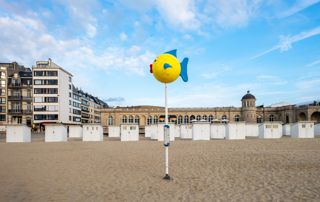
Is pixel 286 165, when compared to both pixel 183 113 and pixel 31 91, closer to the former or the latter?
pixel 31 91

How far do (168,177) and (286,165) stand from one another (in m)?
6.05

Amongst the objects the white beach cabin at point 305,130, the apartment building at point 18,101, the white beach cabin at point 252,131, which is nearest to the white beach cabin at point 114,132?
the white beach cabin at point 252,131

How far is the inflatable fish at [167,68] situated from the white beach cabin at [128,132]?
25.1 metres

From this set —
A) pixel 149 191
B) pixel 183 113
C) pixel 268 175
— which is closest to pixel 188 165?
pixel 268 175

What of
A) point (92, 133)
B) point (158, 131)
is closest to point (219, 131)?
point (158, 131)

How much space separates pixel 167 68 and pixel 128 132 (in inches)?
1018

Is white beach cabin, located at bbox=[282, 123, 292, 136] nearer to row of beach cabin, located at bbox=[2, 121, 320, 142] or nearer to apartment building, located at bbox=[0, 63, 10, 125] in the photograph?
row of beach cabin, located at bbox=[2, 121, 320, 142]

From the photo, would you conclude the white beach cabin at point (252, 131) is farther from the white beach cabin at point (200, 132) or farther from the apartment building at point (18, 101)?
the apartment building at point (18, 101)

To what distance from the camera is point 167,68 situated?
10.6 m

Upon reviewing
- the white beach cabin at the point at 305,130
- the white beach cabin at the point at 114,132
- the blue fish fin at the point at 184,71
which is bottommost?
the white beach cabin at the point at 114,132

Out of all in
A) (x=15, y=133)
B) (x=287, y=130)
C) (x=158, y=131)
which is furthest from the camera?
(x=287, y=130)

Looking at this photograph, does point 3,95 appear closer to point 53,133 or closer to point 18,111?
point 18,111

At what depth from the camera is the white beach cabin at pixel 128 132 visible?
1395 inches

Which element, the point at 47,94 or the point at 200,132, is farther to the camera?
the point at 47,94
